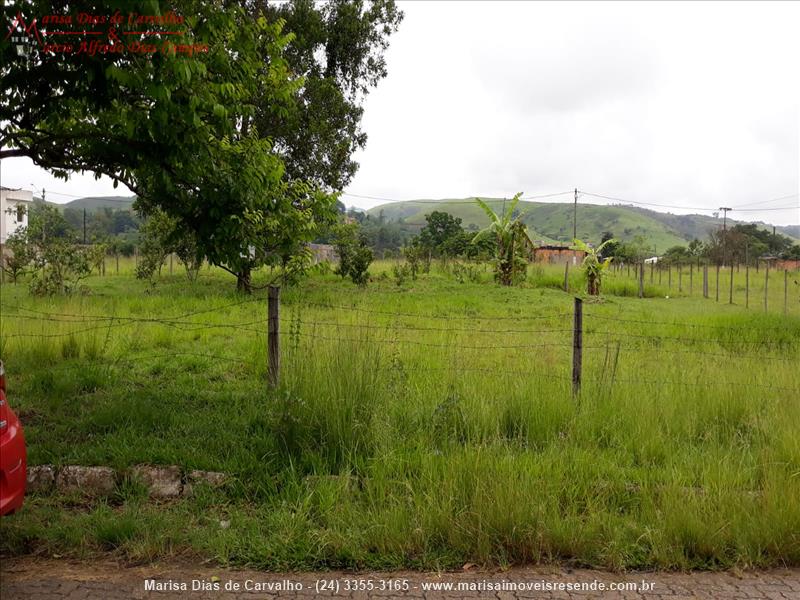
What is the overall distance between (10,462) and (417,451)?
8.81ft

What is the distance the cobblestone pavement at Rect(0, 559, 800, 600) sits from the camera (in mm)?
3293

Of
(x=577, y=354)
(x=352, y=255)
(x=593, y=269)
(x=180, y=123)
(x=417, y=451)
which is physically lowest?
(x=417, y=451)

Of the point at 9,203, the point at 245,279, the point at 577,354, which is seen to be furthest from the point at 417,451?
the point at 9,203

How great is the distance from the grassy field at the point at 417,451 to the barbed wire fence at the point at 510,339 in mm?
92

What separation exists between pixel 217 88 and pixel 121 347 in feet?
16.0

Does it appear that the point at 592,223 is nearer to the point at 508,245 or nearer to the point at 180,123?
the point at 508,245

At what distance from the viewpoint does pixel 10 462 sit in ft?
10.9

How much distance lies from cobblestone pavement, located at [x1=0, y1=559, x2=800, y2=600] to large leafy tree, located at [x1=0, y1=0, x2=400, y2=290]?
116 inches

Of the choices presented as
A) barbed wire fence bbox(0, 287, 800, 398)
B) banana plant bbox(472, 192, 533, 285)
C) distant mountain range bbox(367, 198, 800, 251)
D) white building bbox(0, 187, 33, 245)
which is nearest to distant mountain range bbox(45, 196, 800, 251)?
distant mountain range bbox(367, 198, 800, 251)

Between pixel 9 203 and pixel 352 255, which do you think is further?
pixel 9 203

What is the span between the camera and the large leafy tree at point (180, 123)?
4.65 m

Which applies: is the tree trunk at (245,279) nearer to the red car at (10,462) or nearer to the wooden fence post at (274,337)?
the wooden fence post at (274,337)
